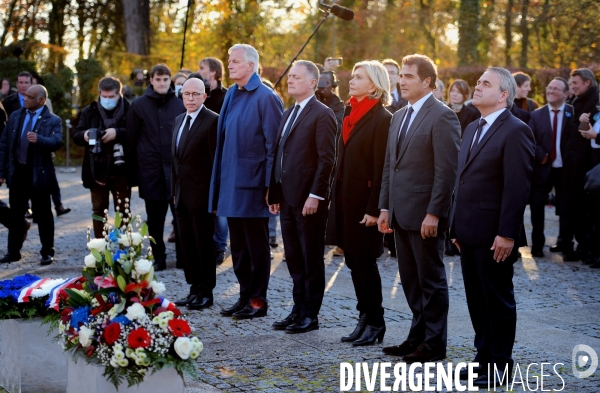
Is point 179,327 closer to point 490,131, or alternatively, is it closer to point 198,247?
point 490,131

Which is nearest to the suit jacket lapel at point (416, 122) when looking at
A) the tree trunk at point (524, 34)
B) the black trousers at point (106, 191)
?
the black trousers at point (106, 191)

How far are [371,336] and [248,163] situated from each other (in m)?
1.91

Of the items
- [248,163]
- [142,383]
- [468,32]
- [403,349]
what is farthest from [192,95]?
[468,32]

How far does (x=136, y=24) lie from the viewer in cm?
2706

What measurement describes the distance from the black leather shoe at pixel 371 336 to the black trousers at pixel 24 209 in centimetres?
504

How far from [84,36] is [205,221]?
25342 mm

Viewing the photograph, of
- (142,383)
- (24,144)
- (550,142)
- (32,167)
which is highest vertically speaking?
(550,142)

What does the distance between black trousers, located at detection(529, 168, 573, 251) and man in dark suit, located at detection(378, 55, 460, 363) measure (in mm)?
5410

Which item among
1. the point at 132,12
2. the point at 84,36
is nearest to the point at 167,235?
the point at 132,12

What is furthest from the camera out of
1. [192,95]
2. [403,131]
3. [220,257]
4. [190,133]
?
[220,257]

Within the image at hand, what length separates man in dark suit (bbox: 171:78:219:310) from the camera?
8.01 m

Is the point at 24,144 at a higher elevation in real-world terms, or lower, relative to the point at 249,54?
lower

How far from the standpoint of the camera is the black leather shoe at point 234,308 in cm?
765

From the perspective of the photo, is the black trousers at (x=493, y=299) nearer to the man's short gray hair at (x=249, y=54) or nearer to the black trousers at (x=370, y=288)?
the black trousers at (x=370, y=288)
